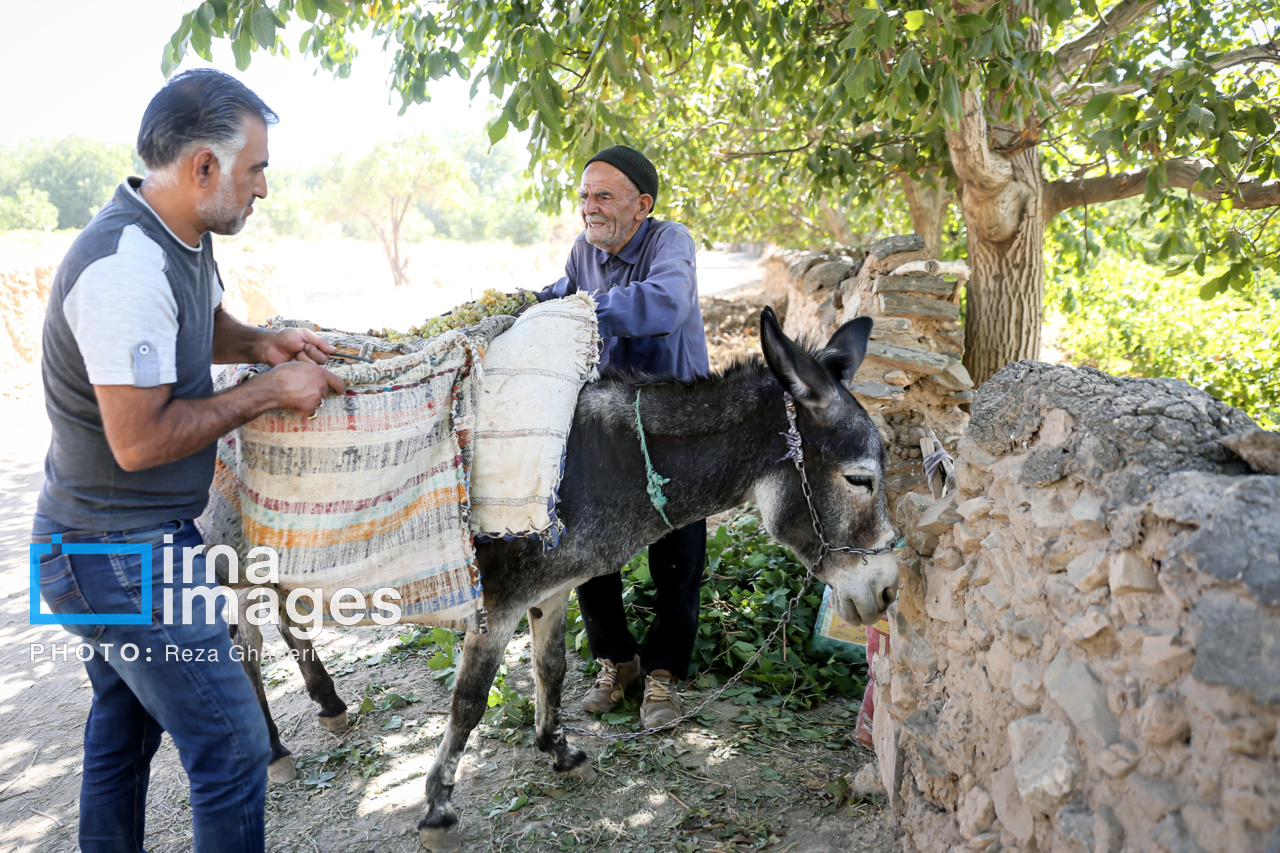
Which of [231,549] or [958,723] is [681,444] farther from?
[231,549]

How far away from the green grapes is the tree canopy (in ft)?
3.89

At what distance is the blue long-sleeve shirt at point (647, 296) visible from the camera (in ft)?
8.78


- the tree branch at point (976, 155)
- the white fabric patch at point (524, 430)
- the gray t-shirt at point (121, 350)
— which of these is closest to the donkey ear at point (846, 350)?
the white fabric patch at point (524, 430)

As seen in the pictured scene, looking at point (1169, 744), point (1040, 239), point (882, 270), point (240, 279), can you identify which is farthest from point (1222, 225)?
point (240, 279)

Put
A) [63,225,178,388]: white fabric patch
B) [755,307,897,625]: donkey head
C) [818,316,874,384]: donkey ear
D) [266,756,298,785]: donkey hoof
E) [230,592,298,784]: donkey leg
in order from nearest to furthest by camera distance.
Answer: [63,225,178,388]: white fabric patch, [755,307,897,625]: donkey head, [818,316,874,384]: donkey ear, [230,592,298,784]: donkey leg, [266,756,298,785]: donkey hoof

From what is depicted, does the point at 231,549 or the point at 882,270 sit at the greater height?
the point at 882,270

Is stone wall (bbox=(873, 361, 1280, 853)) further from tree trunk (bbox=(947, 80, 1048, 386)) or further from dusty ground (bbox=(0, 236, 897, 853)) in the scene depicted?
tree trunk (bbox=(947, 80, 1048, 386))

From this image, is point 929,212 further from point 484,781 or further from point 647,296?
point 484,781

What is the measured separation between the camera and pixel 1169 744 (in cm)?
142

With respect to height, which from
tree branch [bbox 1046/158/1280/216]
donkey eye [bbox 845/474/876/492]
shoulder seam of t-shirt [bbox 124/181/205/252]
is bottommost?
donkey eye [bbox 845/474/876/492]

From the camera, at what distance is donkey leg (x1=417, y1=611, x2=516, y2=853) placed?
2.63m

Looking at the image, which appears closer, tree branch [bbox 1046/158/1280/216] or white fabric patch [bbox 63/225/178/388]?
white fabric patch [bbox 63/225/178/388]

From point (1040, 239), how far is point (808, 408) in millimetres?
3756

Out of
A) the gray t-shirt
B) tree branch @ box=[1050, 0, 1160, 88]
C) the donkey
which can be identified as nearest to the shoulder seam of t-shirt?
the gray t-shirt
